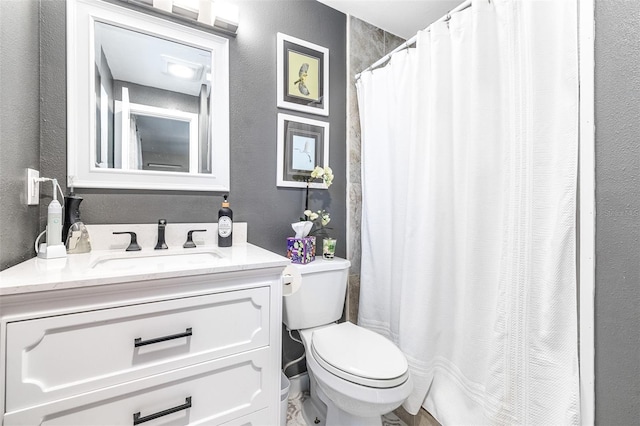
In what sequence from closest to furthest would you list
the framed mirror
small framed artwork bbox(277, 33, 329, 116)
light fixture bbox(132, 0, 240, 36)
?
the framed mirror → light fixture bbox(132, 0, 240, 36) → small framed artwork bbox(277, 33, 329, 116)

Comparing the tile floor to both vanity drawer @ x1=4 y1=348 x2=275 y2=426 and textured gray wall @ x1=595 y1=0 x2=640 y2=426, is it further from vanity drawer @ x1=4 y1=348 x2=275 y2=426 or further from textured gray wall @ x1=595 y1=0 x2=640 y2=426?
textured gray wall @ x1=595 y1=0 x2=640 y2=426

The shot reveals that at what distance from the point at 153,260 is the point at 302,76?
126 cm

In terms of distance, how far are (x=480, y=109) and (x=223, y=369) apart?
53.7 inches

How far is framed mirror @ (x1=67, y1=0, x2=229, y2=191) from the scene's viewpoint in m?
1.11

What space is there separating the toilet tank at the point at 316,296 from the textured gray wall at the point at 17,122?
98 cm

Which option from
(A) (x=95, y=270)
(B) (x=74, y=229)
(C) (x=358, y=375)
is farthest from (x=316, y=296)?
(B) (x=74, y=229)

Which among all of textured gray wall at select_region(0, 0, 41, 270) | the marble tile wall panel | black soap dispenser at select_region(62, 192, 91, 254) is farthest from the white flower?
textured gray wall at select_region(0, 0, 41, 270)

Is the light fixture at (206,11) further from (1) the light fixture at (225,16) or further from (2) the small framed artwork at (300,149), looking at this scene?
(2) the small framed artwork at (300,149)

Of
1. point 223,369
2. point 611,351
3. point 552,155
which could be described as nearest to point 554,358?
point 611,351

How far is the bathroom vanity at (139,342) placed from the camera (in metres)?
0.64

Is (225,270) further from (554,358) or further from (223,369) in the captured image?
(554,358)

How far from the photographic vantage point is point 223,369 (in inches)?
34.4

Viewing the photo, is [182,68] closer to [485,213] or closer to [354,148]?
[354,148]

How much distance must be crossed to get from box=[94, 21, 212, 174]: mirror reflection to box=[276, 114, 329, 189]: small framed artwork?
39 centimetres
